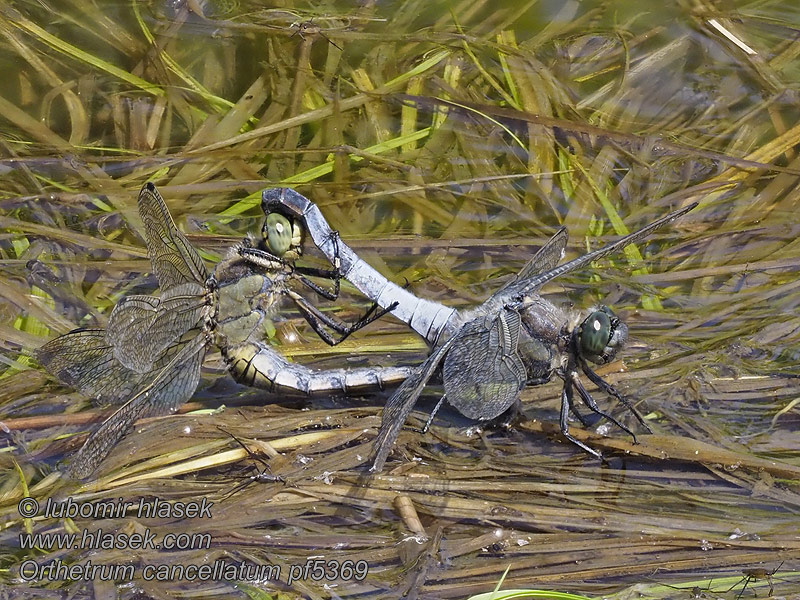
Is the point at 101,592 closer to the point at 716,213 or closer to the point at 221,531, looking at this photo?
the point at 221,531

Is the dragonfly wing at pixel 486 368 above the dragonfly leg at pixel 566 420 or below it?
above

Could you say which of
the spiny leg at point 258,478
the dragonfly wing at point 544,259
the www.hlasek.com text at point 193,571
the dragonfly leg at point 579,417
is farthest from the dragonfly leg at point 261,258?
the dragonfly leg at point 579,417

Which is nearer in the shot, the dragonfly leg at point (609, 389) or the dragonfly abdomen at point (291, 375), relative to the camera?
the dragonfly leg at point (609, 389)

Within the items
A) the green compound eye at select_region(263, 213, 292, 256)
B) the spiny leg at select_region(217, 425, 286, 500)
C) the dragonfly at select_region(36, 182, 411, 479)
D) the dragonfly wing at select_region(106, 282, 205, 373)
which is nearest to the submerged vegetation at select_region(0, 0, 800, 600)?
the spiny leg at select_region(217, 425, 286, 500)

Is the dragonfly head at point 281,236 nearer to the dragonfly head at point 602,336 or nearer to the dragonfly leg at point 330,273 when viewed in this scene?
the dragonfly leg at point 330,273

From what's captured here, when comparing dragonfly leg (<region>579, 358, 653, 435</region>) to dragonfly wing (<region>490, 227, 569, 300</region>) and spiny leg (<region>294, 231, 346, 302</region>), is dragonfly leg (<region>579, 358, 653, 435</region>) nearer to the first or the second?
dragonfly wing (<region>490, 227, 569, 300</region>)

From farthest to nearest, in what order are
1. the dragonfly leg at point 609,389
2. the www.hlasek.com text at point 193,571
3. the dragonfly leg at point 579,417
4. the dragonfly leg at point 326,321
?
1. the dragonfly leg at point 326,321
2. the dragonfly leg at point 579,417
3. the dragonfly leg at point 609,389
4. the www.hlasek.com text at point 193,571

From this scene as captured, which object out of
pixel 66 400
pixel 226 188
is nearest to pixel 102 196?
pixel 226 188
